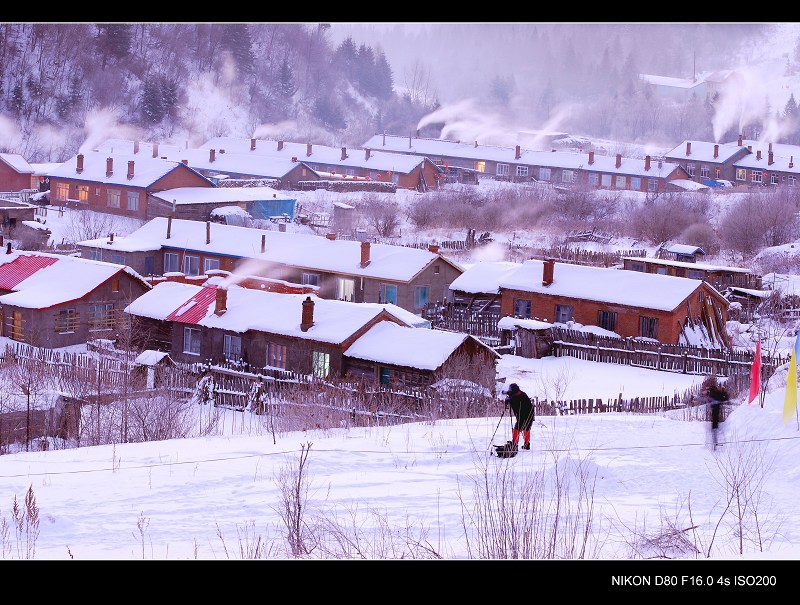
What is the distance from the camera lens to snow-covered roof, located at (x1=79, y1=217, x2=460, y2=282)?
34312mm

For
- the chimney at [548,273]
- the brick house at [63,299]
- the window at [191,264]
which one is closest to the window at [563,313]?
the chimney at [548,273]

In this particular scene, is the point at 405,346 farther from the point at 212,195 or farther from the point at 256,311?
the point at 212,195

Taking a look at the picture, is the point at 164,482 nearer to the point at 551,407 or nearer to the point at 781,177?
the point at 551,407

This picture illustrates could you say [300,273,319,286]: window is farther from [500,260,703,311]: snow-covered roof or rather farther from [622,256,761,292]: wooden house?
[622,256,761,292]: wooden house

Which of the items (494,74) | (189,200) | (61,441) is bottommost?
(61,441)

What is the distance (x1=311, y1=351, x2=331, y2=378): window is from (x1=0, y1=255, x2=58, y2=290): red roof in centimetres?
1081

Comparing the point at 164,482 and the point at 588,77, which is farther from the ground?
the point at 588,77

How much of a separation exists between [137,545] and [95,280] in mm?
22447

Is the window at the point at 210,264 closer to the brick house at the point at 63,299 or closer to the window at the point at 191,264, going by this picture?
the window at the point at 191,264

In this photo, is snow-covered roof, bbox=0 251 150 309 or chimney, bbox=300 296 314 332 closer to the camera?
chimney, bbox=300 296 314 332

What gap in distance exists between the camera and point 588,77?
93.2 m

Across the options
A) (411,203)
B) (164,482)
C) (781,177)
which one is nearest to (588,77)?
(781,177)

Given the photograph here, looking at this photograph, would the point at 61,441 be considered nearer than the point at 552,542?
No

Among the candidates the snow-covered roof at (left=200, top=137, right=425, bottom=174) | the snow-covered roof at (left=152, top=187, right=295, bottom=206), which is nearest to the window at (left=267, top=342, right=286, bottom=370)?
the snow-covered roof at (left=152, top=187, right=295, bottom=206)
